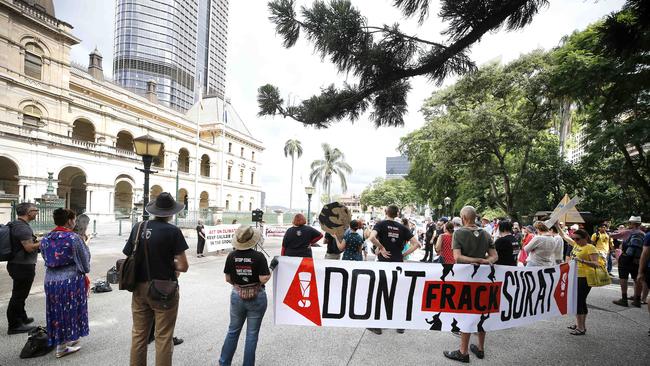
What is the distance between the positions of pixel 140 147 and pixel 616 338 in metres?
8.83

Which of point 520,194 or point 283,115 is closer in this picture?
point 283,115

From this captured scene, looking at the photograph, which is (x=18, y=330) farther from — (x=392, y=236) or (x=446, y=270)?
(x=446, y=270)

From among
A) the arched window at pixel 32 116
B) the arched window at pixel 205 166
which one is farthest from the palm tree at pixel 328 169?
the arched window at pixel 32 116

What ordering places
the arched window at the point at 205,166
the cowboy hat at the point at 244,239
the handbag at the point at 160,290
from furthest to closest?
the arched window at the point at 205,166, the cowboy hat at the point at 244,239, the handbag at the point at 160,290

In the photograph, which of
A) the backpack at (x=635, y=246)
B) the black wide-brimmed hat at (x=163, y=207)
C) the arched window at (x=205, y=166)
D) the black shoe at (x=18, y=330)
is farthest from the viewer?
the arched window at (x=205, y=166)

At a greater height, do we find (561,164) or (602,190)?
(561,164)

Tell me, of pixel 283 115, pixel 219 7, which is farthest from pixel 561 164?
pixel 219 7

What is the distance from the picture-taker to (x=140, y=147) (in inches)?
231

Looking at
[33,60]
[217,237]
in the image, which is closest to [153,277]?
[217,237]

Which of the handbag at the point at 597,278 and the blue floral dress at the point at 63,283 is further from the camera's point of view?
the handbag at the point at 597,278

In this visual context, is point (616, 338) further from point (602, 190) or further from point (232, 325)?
point (602, 190)

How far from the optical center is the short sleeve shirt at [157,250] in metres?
3.07

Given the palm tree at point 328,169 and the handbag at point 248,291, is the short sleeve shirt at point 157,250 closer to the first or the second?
the handbag at point 248,291

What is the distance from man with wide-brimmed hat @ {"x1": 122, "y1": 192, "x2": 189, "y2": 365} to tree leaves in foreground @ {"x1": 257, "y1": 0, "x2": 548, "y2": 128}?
166 cm
